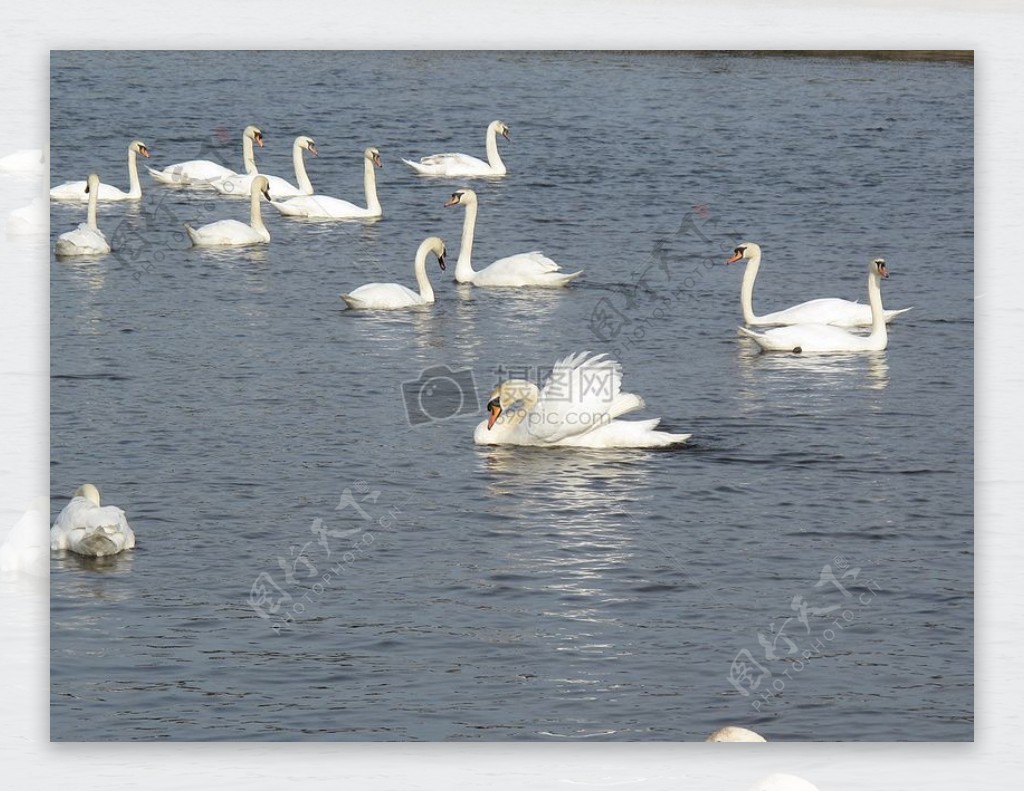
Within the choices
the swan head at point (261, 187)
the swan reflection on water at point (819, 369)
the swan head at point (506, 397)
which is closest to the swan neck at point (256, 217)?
the swan head at point (261, 187)

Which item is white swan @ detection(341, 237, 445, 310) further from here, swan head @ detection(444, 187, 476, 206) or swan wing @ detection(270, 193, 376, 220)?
swan wing @ detection(270, 193, 376, 220)

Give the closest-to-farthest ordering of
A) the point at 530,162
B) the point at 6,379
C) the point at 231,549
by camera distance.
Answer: the point at 6,379 → the point at 231,549 → the point at 530,162

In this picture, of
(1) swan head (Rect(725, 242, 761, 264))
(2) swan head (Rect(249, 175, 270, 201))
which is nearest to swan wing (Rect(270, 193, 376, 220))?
(2) swan head (Rect(249, 175, 270, 201))

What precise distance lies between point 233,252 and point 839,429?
591 cm

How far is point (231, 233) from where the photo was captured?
64.5ft

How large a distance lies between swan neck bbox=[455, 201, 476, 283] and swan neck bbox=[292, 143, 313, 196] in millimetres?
1634

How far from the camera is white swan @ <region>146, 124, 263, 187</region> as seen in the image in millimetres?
20516

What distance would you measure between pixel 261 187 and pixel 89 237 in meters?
4.40

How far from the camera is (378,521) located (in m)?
13.4

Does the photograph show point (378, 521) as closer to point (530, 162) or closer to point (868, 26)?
point (868, 26)

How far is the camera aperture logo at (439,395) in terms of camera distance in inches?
610

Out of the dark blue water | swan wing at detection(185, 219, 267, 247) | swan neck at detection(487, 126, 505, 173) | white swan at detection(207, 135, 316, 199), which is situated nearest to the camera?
the dark blue water

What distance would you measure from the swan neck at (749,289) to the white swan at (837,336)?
0.32 metres

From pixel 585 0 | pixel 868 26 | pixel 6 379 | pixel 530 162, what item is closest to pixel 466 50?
pixel 585 0
